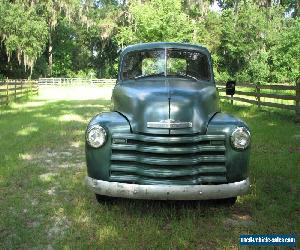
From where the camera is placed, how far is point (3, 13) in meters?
38.8

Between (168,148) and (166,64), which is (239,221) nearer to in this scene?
(168,148)

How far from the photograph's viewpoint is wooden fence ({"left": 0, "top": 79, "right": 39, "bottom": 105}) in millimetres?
20125

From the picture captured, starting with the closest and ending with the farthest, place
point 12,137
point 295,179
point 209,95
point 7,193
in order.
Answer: point 209,95
point 7,193
point 295,179
point 12,137

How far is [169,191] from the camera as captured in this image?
4.68 meters

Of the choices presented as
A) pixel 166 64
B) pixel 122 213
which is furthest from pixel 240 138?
pixel 166 64

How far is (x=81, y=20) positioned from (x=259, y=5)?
23.1 m

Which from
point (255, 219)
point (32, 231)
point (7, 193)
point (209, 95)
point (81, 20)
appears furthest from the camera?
point (81, 20)

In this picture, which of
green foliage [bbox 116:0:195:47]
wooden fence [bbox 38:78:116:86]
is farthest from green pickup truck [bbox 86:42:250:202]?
wooden fence [bbox 38:78:116:86]

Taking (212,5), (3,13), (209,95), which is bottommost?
(209,95)

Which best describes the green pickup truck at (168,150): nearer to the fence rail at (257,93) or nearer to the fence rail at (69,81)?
the fence rail at (257,93)

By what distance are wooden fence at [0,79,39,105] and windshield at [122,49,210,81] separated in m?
14.1

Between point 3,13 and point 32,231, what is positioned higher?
point 3,13

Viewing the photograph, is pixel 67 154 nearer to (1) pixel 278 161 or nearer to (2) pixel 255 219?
(1) pixel 278 161

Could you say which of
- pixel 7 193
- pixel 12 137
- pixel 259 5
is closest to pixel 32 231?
pixel 7 193
